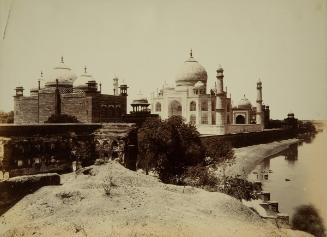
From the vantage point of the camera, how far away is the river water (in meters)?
7.78

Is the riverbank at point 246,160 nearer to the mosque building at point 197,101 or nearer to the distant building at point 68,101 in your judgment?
the mosque building at point 197,101

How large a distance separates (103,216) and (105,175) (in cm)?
268

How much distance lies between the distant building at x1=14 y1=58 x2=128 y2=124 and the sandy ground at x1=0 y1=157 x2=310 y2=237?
11.0 meters

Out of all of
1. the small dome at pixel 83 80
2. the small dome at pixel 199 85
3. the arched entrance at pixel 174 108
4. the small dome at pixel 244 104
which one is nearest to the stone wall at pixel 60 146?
the small dome at pixel 83 80

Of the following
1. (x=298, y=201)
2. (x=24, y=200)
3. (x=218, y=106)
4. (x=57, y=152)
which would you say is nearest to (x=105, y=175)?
(x=24, y=200)

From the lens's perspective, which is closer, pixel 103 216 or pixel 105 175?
pixel 103 216

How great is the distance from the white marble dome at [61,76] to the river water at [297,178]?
11.5 meters

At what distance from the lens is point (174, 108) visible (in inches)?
1118

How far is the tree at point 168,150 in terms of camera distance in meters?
13.2

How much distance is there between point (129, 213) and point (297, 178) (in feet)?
34.9

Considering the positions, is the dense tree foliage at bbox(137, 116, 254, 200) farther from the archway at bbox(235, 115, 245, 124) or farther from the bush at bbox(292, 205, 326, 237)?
the archway at bbox(235, 115, 245, 124)

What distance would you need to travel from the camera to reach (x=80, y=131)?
1455 centimetres

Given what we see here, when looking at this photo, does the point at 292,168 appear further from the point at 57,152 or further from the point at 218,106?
the point at 57,152

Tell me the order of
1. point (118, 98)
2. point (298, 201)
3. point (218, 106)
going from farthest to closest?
point (218, 106), point (118, 98), point (298, 201)
